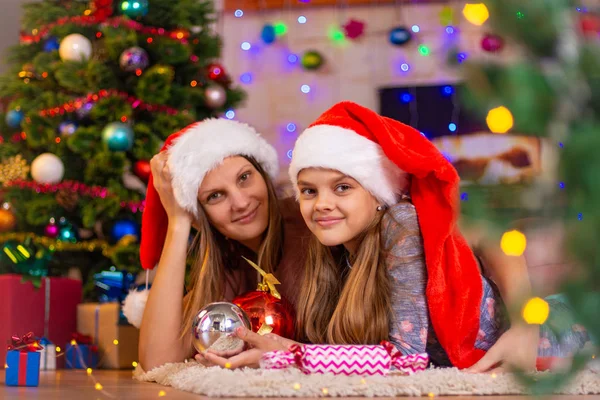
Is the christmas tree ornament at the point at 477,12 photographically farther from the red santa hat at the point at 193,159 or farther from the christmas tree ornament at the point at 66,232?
the christmas tree ornament at the point at 66,232

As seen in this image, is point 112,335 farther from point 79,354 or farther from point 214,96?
point 214,96

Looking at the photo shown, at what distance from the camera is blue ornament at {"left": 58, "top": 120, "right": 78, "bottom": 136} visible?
287cm

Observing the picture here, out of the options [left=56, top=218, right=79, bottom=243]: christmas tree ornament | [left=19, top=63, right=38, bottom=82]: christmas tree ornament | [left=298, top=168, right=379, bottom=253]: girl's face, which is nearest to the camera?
[left=298, top=168, right=379, bottom=253]: girl's face

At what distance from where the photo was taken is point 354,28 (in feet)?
14.5

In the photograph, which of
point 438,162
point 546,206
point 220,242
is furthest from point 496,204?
point 220,242

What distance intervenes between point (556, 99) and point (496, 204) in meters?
0.10

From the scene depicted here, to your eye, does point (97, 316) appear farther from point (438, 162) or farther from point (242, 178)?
point (438, 162)

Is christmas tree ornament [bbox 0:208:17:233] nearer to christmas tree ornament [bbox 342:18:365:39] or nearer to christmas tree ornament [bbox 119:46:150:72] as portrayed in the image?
christmas tree ornament [bbox 119:46:150:72]

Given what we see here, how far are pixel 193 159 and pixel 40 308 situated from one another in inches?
38.3

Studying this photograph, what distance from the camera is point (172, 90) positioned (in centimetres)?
296

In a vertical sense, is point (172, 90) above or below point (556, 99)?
above

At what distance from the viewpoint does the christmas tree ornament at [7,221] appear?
2.88 m

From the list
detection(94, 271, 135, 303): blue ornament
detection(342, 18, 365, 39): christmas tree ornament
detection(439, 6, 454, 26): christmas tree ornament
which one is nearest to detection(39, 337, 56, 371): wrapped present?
detection(94, 271, 135, 303): blue ornament

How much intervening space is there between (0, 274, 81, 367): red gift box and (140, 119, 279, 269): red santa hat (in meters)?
0.59
